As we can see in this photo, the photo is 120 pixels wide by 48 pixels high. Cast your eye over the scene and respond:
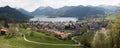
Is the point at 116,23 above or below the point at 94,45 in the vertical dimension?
above

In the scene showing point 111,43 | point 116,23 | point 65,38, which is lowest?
point 65,38

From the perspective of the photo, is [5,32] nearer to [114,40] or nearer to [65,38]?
[65,38]

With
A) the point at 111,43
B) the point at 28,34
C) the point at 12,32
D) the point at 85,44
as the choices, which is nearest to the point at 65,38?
the point at 28,34

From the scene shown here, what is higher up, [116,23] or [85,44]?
[116,23]

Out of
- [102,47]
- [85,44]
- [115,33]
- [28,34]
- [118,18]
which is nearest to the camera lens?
[118,18]

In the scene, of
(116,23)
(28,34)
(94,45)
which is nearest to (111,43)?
(116,23)

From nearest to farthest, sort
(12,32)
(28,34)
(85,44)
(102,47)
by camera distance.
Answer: (102,47), (85,44), (12,32), (28,34)

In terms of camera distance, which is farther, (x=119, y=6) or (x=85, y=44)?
(x=85, y=44)

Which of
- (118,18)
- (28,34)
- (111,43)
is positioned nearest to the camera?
(118,18)

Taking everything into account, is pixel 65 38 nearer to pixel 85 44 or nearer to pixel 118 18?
pixel 85 44
